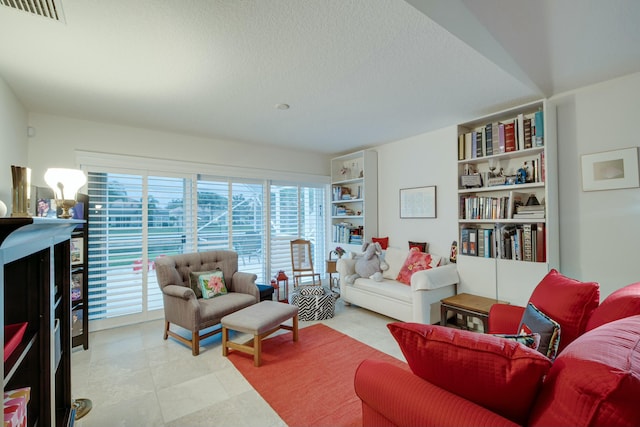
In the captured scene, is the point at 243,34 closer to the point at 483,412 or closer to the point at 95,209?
the point at 483,412

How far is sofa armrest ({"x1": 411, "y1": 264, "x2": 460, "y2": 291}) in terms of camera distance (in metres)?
2.93

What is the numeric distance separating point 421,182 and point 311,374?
110 inches

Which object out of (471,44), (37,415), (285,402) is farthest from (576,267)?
(37,415)

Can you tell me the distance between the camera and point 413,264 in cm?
353

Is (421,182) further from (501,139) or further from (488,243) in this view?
(488,243)

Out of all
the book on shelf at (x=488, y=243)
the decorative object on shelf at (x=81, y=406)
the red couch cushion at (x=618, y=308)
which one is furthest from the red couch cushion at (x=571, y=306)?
the decorative object on shelf at (x=81, y=406)

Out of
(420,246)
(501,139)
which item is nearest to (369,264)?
(420,246)

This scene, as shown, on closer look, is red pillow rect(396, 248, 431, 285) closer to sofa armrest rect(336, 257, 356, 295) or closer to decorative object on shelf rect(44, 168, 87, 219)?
sofa armrest rect(336, 257, 356, 295)

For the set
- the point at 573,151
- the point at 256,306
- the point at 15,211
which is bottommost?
the point at 256,306

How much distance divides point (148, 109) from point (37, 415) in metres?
2.62

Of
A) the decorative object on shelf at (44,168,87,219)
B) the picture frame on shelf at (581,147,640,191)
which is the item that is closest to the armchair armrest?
the decorative object on shelf at (44,168,87,219)

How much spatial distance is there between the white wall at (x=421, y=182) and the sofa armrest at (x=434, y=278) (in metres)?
0.50

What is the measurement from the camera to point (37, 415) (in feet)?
4.06

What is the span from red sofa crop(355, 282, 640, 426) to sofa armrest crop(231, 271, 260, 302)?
7.63 feet
